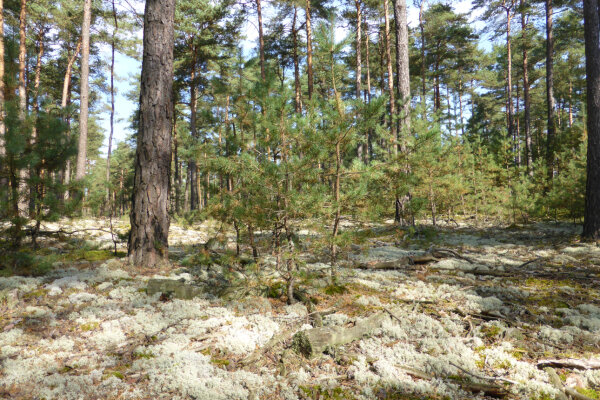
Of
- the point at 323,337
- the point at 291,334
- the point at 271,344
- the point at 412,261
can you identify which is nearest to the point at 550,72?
the point at 412,261

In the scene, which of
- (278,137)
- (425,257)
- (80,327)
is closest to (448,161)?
(425,257)

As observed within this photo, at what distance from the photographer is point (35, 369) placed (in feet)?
8.32

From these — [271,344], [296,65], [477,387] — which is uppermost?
[296,65]

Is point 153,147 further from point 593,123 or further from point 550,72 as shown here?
point 550,72

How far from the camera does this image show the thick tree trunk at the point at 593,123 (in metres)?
7.78

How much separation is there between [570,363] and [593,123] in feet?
27.9

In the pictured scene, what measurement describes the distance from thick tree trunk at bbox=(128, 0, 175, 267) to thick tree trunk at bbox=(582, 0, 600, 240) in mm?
10426

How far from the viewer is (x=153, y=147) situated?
5.39 meters

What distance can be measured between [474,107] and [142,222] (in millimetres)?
40770

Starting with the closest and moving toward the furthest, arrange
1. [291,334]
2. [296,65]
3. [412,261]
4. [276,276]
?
[291,334]
[276,276]
[412,261]
[296,65]

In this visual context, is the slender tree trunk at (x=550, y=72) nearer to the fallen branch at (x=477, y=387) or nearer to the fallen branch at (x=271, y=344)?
the fallen branch at (x=477, y=387)

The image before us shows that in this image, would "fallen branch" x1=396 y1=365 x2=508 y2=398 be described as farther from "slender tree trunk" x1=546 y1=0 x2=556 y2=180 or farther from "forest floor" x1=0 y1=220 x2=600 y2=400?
"slender tree trunk" x1=546 y1=0 x2=556 y2=180

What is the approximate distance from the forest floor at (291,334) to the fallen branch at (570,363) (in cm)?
2

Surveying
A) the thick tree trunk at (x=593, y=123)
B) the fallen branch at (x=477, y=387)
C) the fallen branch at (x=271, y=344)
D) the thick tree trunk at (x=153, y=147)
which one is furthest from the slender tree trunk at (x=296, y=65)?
the fallen branch at (x=477, y=387)
